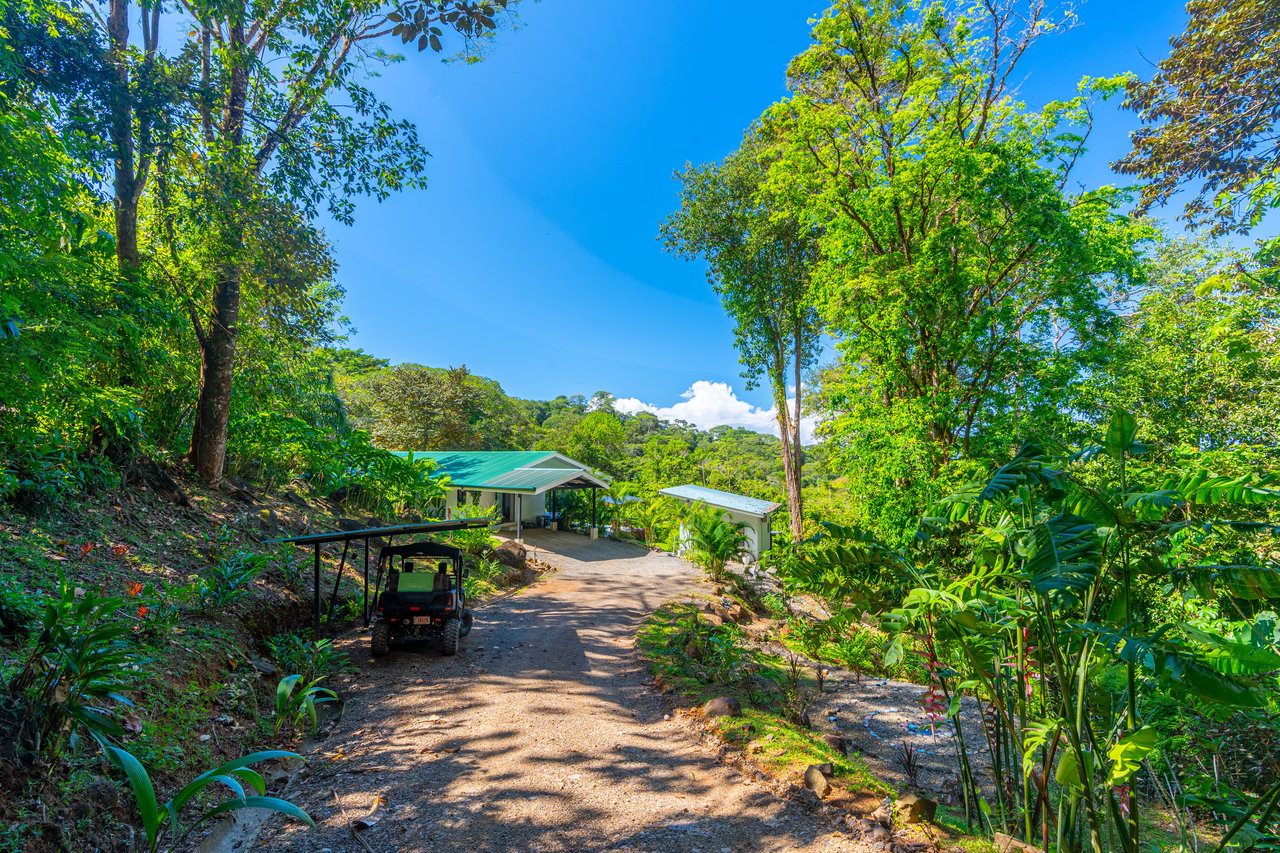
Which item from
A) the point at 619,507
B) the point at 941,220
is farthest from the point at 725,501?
the point at 941,220

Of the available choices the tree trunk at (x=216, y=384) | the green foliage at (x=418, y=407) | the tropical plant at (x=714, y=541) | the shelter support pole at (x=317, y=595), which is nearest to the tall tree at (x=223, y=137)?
the tree trunk at (x=216, y=384)

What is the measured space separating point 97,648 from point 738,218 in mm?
17389

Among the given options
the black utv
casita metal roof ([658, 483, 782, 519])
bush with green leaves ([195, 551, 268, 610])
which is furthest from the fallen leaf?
casita metal roof ([658, 483, 782, 519])

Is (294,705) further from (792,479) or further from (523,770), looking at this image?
(792,479)

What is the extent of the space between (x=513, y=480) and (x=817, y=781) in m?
15.9

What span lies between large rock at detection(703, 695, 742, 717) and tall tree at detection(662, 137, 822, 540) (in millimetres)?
11911

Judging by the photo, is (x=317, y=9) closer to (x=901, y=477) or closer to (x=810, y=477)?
(x=901, y=477)

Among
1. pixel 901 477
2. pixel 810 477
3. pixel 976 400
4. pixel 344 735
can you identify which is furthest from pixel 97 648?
pixel 810 477

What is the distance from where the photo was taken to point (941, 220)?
31.1 ft

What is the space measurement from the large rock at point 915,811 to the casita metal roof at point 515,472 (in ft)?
49.1

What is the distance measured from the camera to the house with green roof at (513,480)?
714 inches

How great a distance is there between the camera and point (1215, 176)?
11062mm

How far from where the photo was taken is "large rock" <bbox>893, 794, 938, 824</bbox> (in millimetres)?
3059

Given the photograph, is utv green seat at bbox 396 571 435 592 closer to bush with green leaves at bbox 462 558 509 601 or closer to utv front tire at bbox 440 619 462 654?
utv front tire at bbox 440 619 462 654
